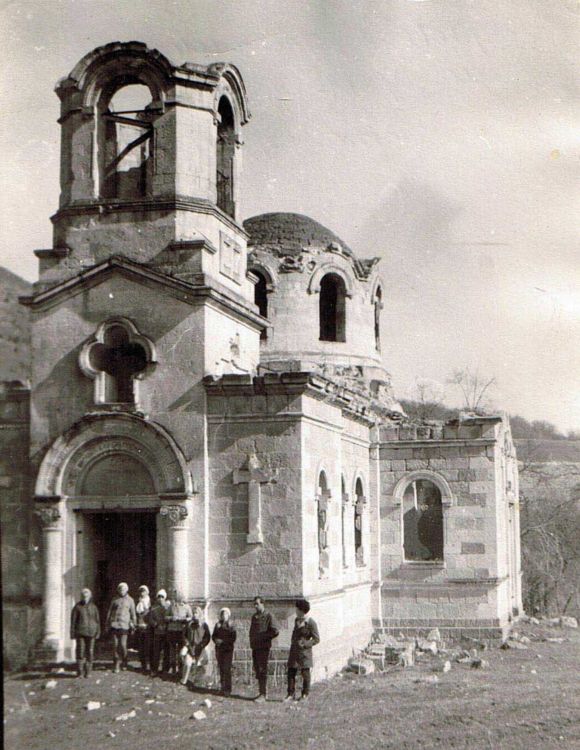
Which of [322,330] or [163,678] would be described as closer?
[163,678]

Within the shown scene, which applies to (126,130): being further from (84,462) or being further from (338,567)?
(338,567)

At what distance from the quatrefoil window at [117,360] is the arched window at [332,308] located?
10284mm

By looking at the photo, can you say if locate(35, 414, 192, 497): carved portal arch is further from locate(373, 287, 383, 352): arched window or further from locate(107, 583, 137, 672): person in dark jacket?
locate(373, 287, 383, 352): arched window

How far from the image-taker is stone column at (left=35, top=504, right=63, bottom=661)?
16203 mm

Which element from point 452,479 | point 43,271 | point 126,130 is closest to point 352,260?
point 452,479

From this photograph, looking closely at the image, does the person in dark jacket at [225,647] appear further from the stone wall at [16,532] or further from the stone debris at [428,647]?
the stone debris at [428,647]

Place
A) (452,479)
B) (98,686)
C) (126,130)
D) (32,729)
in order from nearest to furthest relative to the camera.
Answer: (32,729) → (98,686) → (126,130) → (452,479)

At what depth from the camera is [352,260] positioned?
27.1 metres

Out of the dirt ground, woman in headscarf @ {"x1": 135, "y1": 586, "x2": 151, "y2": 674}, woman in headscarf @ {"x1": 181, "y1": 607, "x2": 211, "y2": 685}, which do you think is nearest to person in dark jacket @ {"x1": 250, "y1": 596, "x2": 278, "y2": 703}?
the dirt ground

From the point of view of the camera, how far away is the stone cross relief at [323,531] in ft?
59.7

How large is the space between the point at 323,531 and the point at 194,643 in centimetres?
353

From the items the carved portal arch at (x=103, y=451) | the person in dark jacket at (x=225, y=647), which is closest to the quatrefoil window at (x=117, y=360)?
the carved portal arch at (x=103, y=451)

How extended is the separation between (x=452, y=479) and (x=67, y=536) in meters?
9.75

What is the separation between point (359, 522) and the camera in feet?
73.6
